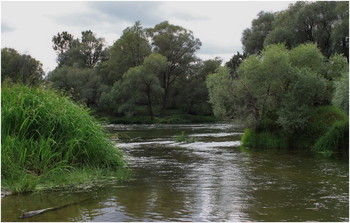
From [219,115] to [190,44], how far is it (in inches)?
2249

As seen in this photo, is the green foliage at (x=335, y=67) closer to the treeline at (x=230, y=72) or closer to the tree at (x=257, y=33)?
the treeline at (x=230, y=72)

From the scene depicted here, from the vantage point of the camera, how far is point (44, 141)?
1270 centimetres

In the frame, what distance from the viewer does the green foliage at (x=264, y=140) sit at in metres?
26.7

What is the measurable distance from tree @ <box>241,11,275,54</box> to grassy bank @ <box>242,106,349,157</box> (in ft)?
144

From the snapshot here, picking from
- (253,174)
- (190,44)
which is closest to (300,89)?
(253,174)

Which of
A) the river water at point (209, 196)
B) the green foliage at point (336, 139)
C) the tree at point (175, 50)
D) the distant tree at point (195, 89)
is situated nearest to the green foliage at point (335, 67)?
the green foliage at point (336, 139)

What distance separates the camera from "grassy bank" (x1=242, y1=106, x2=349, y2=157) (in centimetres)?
2344

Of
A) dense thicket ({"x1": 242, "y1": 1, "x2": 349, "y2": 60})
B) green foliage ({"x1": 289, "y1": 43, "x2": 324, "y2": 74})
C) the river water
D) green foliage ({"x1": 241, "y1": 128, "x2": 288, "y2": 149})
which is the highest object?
dense thicket ({"x1": 242, "y1": 1, "x2": 349, "y2": 60})

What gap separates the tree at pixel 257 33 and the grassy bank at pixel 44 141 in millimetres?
58547

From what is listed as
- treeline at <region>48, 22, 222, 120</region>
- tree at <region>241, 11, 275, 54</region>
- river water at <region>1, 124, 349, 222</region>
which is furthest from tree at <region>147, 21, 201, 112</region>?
river water at <region>1, 124, 349, 222</region>

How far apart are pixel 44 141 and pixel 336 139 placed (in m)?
17.4

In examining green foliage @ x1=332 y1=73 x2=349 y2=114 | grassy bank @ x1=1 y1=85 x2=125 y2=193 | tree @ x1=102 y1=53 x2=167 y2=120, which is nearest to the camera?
grassy bank @ x1=1 y1=85 x2=125 y2=193

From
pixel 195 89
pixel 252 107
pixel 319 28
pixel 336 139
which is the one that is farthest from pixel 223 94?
pixel 195 89

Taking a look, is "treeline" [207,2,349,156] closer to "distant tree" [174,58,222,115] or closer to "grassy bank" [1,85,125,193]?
"grassy bank" [1,85,125,193]
